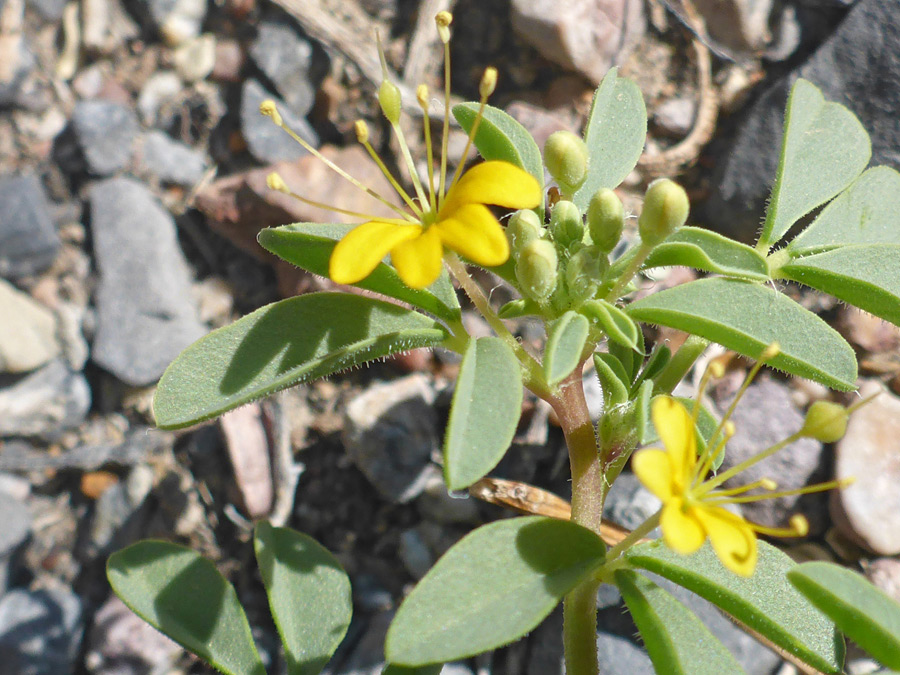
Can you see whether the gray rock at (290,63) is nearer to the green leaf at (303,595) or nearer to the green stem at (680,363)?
the green leaf at (303,595)

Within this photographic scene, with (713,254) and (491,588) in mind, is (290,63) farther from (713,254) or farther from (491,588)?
(491,588)

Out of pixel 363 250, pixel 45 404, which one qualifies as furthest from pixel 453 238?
pixel 45 404

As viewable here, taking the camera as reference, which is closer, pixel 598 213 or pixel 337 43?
pixel 598 213

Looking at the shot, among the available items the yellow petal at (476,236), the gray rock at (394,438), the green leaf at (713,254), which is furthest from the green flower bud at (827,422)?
the gray rock at (394,438)

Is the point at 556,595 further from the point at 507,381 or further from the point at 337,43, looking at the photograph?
the point at 337,43

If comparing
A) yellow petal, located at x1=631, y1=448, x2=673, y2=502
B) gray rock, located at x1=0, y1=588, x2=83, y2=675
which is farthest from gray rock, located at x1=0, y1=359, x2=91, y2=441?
yellow petal, located at x1=631, y1=448, x2=673, y2=502

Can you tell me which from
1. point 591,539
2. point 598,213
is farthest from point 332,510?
point 598,213
